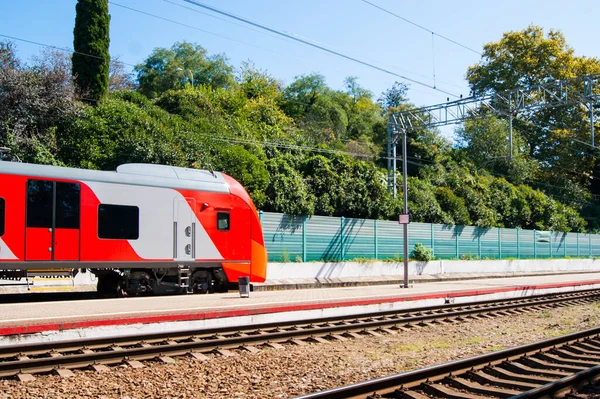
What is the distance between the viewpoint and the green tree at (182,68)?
53.5 meters

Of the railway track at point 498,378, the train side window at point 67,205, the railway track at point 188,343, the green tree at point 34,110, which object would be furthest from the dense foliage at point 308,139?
the railway track at point 498,378

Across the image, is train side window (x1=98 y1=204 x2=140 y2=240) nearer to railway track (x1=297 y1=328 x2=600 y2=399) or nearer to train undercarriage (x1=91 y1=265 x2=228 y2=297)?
train undercarriage (x1=91 y1=265 x2=228 y2=297)

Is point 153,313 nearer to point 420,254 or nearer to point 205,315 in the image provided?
point 205,315

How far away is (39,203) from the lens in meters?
14.2

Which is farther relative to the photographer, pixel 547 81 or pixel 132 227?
pixel 547 81

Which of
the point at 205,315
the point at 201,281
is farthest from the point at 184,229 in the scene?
the point at 205,315

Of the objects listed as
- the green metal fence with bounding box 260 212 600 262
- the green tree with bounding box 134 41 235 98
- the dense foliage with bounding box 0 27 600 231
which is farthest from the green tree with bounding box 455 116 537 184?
the green tree with bounding box 134 41 235 98

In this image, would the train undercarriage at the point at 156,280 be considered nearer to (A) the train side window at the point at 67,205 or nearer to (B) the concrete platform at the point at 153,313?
(B) the concrete platform at the point at 153,313

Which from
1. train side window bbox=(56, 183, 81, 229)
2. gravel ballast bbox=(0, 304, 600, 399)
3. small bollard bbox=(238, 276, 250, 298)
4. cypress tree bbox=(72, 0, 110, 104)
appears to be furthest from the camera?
cypress tree bbox=(72, 0, 110, 104)

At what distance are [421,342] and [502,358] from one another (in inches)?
90.8

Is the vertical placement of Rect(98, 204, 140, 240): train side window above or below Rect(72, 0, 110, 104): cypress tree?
below

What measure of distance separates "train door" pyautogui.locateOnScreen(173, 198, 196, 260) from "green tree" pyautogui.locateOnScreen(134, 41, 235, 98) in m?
38.2

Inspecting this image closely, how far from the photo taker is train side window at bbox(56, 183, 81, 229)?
14.6m

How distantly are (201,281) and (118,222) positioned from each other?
3374mm
